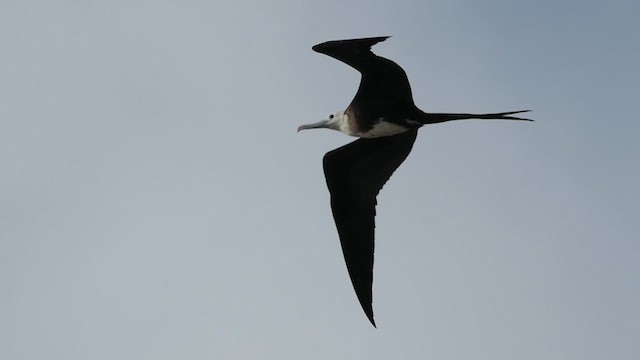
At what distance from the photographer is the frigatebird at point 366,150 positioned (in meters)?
8.20

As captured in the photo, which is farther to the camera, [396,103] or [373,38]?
[396,103]

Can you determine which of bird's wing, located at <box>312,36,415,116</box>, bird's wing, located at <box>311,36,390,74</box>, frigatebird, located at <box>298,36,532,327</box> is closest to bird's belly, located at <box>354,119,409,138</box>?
frigatebird, located at <box>298,36,532,327</box>

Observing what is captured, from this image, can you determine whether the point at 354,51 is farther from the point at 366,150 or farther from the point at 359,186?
the point at 359,186

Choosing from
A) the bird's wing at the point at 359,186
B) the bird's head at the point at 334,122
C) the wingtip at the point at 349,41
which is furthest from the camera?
the bird's wing at the point at 359,186

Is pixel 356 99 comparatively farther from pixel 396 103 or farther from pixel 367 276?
pixel 367 276

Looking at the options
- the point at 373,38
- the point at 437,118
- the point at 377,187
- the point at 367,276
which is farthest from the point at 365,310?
the point at 373,38

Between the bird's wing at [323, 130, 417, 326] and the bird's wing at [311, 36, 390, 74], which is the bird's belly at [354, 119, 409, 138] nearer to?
the bird's wing at [323, 130, 417, 326]

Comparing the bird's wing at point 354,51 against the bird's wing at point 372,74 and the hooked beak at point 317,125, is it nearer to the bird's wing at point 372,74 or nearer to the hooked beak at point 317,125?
the bird's wing at point 372,74

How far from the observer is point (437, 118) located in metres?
8.16

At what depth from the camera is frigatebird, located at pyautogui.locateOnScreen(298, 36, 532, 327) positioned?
820cm

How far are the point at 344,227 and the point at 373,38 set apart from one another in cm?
207

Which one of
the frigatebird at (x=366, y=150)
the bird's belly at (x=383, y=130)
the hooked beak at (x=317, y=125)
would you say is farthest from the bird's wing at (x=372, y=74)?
the hooked beak at (x=317, y=125)

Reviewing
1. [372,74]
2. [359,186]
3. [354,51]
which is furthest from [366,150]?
[354,51]

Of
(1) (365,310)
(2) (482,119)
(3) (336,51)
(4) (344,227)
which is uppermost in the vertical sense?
(3) (336,51)
